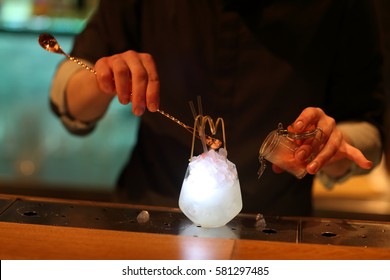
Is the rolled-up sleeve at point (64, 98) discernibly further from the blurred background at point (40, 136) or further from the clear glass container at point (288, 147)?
the blurred background at point (40, 136)

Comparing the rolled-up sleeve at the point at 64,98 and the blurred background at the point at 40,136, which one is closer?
the rolled-up sleeve at the point at 64,98

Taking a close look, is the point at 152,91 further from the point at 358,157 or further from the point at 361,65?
the point at 361,65

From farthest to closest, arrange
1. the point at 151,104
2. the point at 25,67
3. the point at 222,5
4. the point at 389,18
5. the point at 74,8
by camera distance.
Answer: the point at 25,67, the point at 74,8, the point at 389,18, the point at 222,5, the point at 151,104

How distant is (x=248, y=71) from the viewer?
1574mm

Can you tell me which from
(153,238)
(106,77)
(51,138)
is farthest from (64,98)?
(51,138)

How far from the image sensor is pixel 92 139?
2.62 metres

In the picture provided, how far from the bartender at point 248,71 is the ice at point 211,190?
1.62 ft

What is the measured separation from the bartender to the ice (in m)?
0.49

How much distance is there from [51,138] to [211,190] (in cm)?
180

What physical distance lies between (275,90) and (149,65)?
1.55 ft

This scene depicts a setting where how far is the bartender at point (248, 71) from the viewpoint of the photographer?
1550mm

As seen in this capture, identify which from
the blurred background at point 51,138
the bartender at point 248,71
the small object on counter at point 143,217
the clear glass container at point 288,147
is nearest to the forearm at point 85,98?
the bartender at point 248,71
